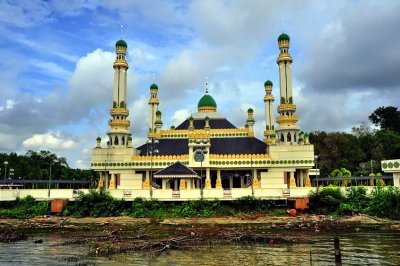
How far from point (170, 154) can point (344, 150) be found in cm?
3381

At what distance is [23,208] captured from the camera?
33.5 meters

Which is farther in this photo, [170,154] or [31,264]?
[170,154]

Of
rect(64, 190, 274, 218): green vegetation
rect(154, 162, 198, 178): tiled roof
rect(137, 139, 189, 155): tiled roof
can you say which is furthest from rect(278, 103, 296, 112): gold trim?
rect(64, 190, 274, 218): green vegetation

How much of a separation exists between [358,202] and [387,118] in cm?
4934

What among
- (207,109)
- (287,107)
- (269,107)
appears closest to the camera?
(287,107)

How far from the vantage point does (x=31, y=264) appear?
60.7 ft

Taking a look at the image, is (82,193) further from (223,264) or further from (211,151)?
(223,264)

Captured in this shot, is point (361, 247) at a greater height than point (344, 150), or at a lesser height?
lesser

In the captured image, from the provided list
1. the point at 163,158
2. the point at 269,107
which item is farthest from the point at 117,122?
the point at 269,107

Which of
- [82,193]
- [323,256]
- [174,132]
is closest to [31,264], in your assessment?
[323,256]

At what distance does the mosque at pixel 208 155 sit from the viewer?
40781mm

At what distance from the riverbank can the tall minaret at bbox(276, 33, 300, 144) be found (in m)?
12.8

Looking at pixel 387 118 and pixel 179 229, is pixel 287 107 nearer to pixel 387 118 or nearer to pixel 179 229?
pixel 179 229

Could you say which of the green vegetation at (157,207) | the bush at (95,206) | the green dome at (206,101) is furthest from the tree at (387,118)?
the bush at (95,206)
